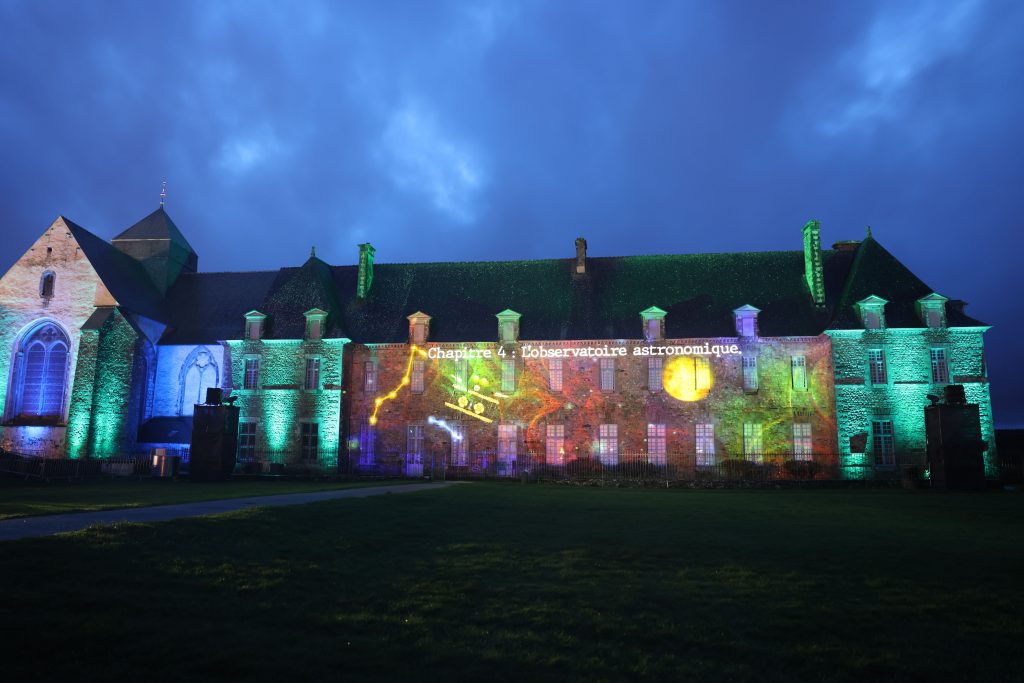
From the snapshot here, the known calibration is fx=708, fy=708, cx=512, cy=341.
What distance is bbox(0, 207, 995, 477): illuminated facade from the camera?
109 feet

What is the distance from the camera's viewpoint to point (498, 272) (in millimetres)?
Result: 40344

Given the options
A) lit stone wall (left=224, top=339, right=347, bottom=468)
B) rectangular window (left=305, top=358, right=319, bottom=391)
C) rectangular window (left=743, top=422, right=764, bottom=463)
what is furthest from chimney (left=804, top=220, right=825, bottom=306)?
rectangular window (left=305, top=358, right=319, bottom=391)

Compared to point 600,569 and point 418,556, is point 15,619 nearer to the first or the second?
point 418,556

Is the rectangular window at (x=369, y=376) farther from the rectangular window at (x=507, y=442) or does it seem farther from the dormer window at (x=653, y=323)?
the dormer window at (x=653, y=323)

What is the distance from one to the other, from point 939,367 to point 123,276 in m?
43.1

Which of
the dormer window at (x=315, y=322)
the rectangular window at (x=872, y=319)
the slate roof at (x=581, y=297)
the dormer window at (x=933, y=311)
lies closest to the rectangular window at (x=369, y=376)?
the slate roof at (x=581, y=297)

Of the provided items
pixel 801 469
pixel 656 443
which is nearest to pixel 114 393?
pixel 656 443

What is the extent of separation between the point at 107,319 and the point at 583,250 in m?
25.4

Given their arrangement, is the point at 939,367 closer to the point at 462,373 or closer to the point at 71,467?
the point at 462,373

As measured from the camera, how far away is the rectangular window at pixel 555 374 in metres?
35.6

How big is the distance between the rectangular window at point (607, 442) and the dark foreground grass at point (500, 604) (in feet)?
73.1

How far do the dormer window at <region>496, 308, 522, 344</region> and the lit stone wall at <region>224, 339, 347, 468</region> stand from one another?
26.8ft

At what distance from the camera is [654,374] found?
34969mm

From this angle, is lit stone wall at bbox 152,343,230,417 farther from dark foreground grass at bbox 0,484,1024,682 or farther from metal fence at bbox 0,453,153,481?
dark foreground grass at bbox 0,484,1024,682
